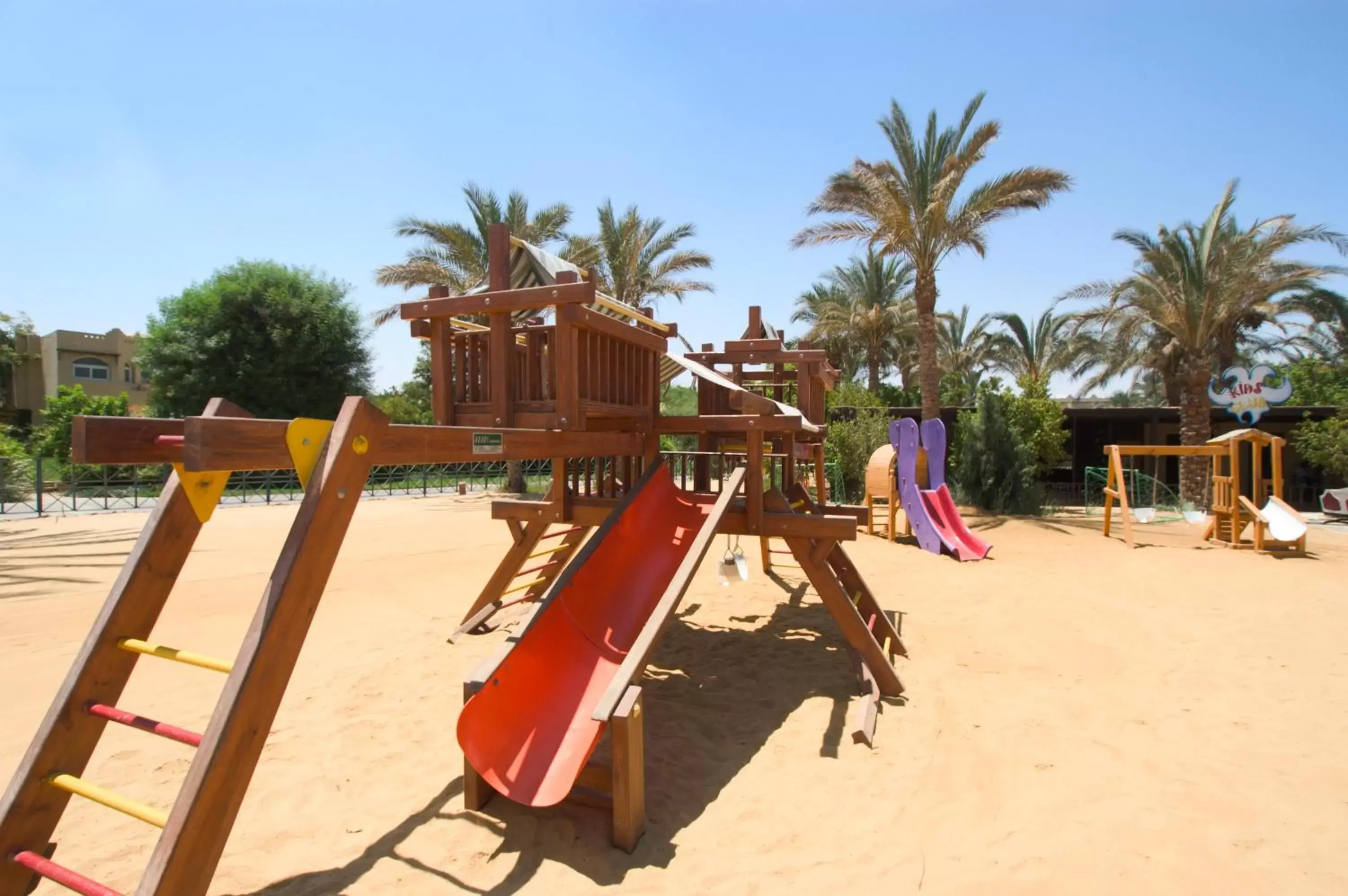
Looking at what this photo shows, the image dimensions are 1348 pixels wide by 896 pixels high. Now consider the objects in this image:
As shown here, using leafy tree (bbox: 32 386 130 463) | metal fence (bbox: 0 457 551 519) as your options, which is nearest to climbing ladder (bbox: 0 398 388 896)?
metal fence (bbox: 0 457 551 519)

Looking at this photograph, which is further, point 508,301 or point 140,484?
point 140,484

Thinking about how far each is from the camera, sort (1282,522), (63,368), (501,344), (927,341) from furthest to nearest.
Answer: (63,368) < (927,341) < (1282,522) < (501,344)

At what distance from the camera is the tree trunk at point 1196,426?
17.1m

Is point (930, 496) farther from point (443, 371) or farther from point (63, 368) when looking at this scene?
point (63, 368)

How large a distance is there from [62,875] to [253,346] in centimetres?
2837

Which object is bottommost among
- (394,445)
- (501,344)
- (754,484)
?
(754,484)

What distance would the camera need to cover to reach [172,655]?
2506mm

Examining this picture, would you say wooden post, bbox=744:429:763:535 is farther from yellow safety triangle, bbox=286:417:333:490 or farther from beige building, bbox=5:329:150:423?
beige building, bbox=5:329:150:423

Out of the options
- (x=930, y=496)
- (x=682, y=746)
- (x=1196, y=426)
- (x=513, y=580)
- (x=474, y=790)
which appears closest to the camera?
(x=474, y=790)

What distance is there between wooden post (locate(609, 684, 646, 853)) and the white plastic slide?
12512mm

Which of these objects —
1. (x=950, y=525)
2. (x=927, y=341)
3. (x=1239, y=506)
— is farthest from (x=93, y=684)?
(x=927, y=341)

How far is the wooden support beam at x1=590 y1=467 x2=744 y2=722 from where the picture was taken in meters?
3.16

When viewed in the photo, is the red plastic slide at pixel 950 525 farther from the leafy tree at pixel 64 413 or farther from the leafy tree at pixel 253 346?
the leafy tree at pixel 64 413

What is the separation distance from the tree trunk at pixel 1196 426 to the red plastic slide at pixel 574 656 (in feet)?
56.1
